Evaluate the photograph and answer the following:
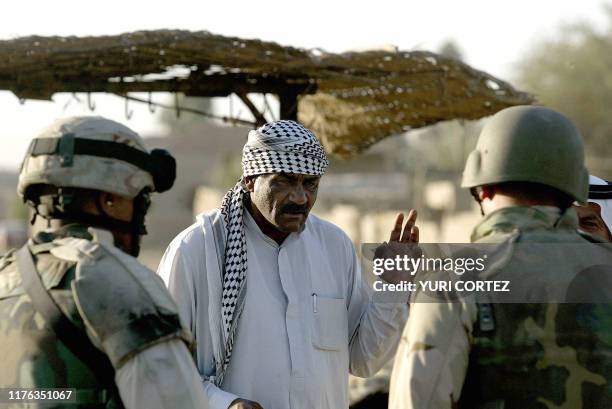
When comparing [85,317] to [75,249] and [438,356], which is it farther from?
[438,356]

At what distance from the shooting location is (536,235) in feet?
9.07

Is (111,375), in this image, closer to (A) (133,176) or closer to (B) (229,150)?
(A) (133,176)

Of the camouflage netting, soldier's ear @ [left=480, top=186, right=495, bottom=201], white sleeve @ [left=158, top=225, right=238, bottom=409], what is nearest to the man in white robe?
white sleeve @ [left=158, top=225, right=238, bottom=409]

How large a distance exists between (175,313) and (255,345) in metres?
1.25

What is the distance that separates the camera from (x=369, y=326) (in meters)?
3.92

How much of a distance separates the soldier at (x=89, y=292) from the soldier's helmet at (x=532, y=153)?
93cm

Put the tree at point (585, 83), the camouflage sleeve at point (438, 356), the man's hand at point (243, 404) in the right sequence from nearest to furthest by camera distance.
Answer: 1. the camouflage sleeve at point (438, 356)
2. the man's hand at point (243, 404)
3. the tree at point (585, 83)

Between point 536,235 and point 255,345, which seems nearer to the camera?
point 536,235

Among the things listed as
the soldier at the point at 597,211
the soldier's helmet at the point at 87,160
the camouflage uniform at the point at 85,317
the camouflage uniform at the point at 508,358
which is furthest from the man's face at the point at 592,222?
the camouflage uniform at the point at 85,317

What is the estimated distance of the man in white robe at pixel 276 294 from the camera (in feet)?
12.2

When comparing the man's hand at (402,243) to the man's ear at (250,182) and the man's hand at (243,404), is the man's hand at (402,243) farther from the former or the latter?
the man's hand at (243,404)

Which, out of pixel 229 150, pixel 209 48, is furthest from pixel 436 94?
pixel 229 150

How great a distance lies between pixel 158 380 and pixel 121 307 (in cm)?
19

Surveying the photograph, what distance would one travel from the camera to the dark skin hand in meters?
3.84
